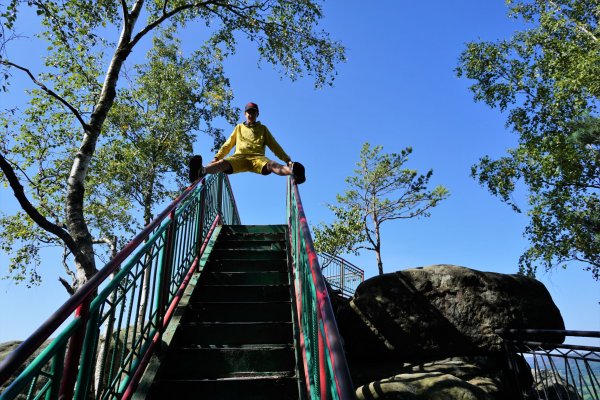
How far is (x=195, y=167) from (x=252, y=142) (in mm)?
1247

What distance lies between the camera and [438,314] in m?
6.24

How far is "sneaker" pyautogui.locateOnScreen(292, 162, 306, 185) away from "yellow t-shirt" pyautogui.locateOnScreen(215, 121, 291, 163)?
1.90 feet

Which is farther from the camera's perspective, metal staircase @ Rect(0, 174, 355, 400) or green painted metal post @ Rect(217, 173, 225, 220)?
green painted metal post @ Rect(217, 173, 225, 220)

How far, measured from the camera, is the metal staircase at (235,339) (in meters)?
2.77

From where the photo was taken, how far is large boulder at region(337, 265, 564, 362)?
6.06 metres

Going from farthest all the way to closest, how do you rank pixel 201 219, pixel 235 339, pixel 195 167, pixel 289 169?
pixel 201 219, pixel 289 169, pixel 195 167, pixel 235 339

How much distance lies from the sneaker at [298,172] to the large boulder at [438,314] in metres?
2.99

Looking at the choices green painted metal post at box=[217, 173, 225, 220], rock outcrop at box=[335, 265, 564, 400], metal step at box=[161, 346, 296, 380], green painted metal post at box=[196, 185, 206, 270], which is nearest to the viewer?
metal step at box=[161, 346, 296, 380]

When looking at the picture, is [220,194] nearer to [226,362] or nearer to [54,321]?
[226,362]

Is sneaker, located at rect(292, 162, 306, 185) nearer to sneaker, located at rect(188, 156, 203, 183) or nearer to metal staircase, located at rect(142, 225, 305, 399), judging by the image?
metal staircase, located at rect(142, 225, 305, 399)

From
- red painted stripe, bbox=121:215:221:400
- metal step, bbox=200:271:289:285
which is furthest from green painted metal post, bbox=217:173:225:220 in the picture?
metal step, bbox=200:271:289:285

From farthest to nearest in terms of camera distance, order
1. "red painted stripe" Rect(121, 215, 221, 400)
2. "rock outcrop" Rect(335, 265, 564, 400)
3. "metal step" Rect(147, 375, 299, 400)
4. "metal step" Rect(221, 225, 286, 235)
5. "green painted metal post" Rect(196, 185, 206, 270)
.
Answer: "metal step" Rect(221, 225, 286, 235), "rock outcrop" Rect(335, 265, 564, 400), "green painted metal post" Rect(196, 185, 206, 270), "metal step" Rect(147, 375, 299, 400), "red painted stripe" Rect(121, 215, 221, 400)

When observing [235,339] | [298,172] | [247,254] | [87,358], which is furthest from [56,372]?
[298,172]

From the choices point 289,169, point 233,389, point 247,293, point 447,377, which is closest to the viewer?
point 233,389
